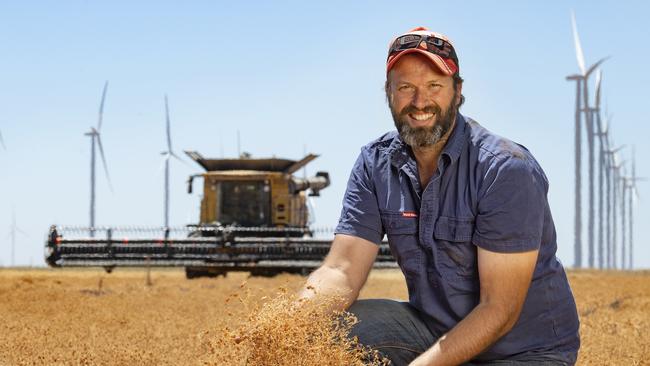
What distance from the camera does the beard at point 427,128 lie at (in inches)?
137

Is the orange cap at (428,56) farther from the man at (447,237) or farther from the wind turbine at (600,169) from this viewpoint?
the wind turbine at (600,169)

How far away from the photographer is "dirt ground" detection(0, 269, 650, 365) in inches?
231

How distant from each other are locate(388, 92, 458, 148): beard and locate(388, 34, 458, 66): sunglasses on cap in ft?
0.61

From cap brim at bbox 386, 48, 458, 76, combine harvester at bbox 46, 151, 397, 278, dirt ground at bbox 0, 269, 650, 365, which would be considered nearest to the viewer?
cap brim at bbox 386, 48, 458, 76

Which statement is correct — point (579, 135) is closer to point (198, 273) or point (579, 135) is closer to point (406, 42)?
point (198, 273)

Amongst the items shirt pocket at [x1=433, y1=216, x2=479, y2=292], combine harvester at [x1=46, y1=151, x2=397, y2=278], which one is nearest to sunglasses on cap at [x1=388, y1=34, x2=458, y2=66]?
shirt pocket at [x1=433, y1=216, x2=479, y2=292]

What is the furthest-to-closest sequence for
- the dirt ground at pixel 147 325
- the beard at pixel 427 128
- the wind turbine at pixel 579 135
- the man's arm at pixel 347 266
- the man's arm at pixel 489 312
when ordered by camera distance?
the wind turbine at pixel 579 135, the dirt ground at pixel 147 325, the man's arm at pixel 347 266, the beard at pixel 427 128, the man's arm at pixel 489 312

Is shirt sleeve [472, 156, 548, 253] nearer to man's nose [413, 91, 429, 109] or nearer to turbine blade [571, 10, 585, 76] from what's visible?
man's nose [413, 91, 429, 109]

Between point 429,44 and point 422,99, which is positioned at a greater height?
point 429,44

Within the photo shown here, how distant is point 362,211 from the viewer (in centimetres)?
363

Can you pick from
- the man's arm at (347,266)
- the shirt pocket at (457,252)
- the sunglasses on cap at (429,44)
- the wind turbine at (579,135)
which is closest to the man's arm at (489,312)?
the shirt pocket at (457,252)

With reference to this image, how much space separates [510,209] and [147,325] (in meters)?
5.51

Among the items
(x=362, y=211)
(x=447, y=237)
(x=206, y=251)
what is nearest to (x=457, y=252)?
(x=447, y=237)

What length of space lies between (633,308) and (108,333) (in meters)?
5.88
